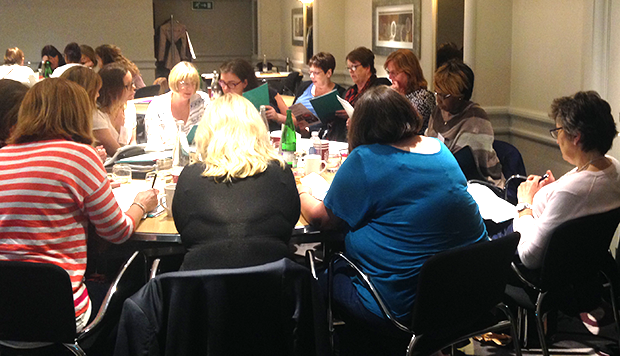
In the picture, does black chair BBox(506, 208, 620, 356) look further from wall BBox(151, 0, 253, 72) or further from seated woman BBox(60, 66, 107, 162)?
wall BBox(151, 0, 253, 72)

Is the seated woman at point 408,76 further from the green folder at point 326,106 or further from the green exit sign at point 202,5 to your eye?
the green exit sign at point 202,5

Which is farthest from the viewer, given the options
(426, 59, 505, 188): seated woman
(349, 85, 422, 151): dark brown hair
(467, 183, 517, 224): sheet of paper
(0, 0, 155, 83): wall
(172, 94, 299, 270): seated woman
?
(0, 0, 155, 83): wall

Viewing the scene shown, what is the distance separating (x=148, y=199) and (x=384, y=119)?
39.1 inches

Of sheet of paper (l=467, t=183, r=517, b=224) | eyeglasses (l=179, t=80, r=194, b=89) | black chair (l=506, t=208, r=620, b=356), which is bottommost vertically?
black chair (l=506, t=208, r=620, b=356)

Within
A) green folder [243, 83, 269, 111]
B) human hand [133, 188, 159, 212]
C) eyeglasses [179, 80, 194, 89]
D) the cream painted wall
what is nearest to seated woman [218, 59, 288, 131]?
green folder [243, 83, 269, 111]

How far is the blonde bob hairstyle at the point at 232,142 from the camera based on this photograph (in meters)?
2.03

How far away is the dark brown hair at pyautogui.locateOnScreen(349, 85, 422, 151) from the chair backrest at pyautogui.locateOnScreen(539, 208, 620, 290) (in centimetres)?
64

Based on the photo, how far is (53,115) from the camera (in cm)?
215

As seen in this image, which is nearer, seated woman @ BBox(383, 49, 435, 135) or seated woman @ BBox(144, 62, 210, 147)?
seated woman @ BBox(144, 62, 210, 147)

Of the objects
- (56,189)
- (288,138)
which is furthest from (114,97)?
(56,189)

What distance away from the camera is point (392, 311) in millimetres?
2154

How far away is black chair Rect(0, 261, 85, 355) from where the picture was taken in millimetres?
1839

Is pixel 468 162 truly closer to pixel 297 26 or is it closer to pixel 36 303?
pixel 36 303

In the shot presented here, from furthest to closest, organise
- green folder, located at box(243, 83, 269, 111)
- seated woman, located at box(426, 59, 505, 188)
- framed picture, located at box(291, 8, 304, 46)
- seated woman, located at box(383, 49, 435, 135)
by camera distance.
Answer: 1. framed picture, located at box(291, 8, 304, 46)
2. seated woman, located at box(383, 49, 435, 135)
3. green folder, located at box(243, 83, 269, 111)
4. seated woman, located at box(426, 59, 505, 188)
